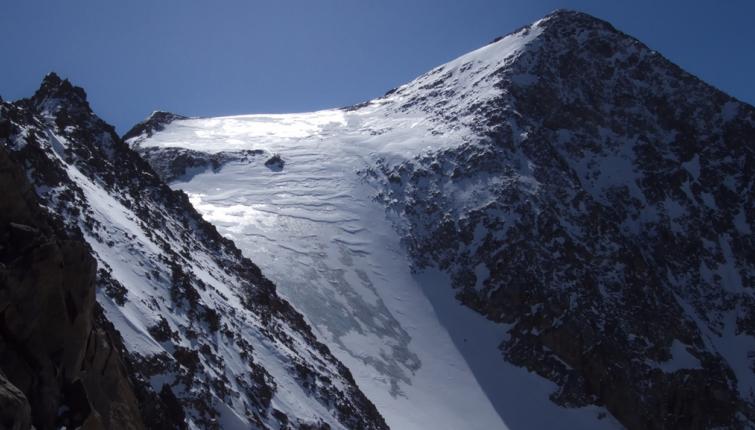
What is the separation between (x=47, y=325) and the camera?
11398 mm

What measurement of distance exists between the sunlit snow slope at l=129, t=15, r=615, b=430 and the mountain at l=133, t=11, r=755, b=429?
0.56 feet

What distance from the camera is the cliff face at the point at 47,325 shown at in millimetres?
10617

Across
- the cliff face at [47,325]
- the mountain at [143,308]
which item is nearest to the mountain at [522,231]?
the mountain at [143,308]

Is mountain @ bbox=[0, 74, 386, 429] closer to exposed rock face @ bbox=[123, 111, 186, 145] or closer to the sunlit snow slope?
the sunlit snow slope

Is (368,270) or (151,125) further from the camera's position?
(151,125)

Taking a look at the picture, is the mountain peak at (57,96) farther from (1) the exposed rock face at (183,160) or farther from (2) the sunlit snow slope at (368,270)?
(1) the exposed rock face at (183,160)

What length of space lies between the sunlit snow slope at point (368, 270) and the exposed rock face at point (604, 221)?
1.67 metres

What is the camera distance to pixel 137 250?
24750 mm

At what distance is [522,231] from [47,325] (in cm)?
4422

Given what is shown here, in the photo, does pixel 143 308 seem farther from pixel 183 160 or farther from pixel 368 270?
pixel 183 160

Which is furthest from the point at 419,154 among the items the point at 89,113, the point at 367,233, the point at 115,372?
the point at 115,372

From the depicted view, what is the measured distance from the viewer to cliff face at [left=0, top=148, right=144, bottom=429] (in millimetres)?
10617

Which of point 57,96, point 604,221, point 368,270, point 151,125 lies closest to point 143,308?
point 57,96

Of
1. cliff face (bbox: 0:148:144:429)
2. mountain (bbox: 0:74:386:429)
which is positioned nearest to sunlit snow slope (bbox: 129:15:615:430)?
mountain (bbox: 0:74:386:429)
